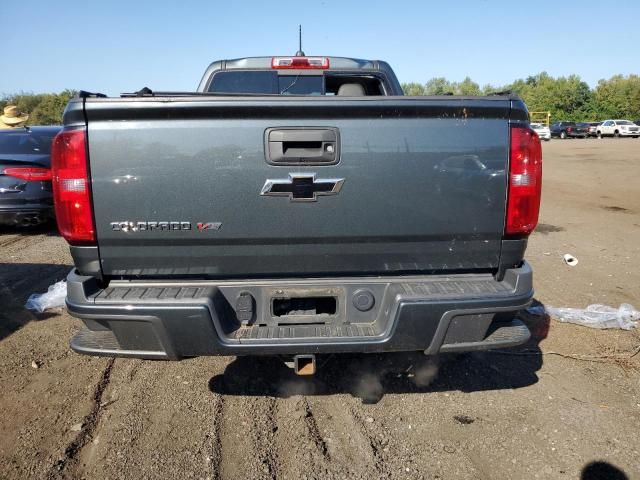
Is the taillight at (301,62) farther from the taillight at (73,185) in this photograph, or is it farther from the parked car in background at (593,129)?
the parked car in background at (593,129)

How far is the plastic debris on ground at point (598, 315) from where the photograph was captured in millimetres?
4332

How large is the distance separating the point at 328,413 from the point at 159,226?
5.17 feet

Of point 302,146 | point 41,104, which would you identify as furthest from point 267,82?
point 41,104

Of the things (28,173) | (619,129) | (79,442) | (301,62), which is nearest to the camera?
(79,442)

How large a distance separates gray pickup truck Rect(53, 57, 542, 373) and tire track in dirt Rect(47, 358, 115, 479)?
64 centimetres

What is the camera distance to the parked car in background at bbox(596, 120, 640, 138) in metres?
44.0

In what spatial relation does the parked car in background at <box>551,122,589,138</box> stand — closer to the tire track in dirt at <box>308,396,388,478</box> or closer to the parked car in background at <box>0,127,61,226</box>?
the parked car in background at <box>0,127,61,226</box>

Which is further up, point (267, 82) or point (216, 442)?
point (267, 82)

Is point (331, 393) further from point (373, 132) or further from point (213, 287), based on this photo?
point (373, 132)

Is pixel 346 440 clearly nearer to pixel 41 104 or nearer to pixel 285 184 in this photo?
pixel 285 184

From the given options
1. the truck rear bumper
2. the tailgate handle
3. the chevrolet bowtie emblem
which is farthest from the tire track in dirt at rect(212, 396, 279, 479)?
the tailgate handle

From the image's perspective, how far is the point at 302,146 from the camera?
236 cm

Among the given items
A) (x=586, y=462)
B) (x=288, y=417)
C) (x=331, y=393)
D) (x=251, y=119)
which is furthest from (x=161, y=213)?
(x=586, y=462)

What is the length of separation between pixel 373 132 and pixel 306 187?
420mm
